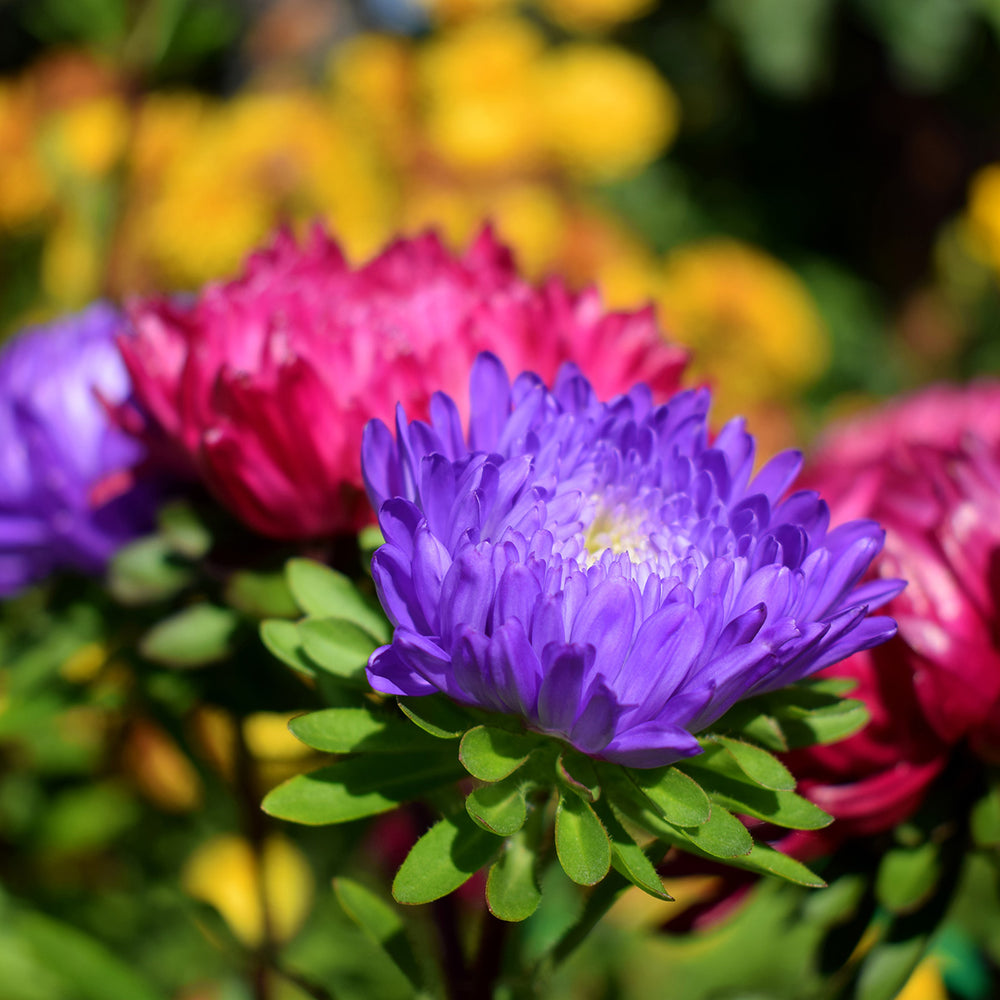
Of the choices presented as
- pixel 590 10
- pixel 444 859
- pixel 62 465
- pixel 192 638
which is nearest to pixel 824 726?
pixel 444 859

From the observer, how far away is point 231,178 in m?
1.46

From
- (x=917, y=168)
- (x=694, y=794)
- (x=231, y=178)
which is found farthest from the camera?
(x=917, y=168)

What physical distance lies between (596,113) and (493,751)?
176 cm

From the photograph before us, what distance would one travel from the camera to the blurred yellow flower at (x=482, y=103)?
1726 millimetres

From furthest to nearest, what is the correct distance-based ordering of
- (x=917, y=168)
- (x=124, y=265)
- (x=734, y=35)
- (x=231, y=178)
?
(x=917, y=168) < (x=734, y=35) < (x=231, y=178) < (x=124, y=265)

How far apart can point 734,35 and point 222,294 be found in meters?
2.74

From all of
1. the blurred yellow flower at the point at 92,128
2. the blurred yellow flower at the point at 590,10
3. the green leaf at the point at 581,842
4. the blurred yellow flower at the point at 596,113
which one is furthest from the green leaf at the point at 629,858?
the blurred yellow flower at the point at 590,10

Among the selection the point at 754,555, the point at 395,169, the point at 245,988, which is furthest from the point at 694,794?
the point at 395,169

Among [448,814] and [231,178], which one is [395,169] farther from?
[448,814]

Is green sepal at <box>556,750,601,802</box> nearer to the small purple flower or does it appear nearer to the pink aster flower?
the pink aster flower

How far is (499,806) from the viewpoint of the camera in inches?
13.0

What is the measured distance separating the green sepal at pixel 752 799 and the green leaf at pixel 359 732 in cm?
9

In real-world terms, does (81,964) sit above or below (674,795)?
below

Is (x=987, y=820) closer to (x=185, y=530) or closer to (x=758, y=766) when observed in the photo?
(x=758, y=766)
